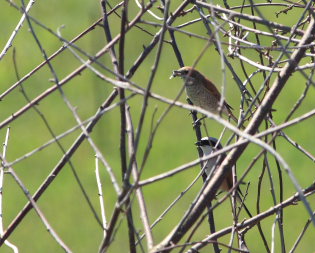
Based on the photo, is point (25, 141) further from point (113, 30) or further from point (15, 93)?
point (113, 30)

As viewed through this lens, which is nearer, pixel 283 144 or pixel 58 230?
pixel 58 230

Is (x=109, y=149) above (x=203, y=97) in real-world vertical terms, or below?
below

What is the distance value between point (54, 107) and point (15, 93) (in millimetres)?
704

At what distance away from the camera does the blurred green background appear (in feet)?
33.3

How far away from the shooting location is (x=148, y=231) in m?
2.31

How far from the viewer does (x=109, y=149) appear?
11.2 metres

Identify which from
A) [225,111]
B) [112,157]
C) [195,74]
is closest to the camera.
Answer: [225,111]

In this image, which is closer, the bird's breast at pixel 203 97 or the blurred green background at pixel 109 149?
the bird's breast at pixel 203 97

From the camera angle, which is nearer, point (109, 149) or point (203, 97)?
point (203, 97)

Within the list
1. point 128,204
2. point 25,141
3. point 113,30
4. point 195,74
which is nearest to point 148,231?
point 128,204

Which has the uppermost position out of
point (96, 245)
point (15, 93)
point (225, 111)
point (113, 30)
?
point (113, 30)

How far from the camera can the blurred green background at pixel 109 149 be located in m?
10.2

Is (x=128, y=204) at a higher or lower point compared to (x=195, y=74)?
lower

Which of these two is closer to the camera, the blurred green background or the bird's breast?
the bird's breast
